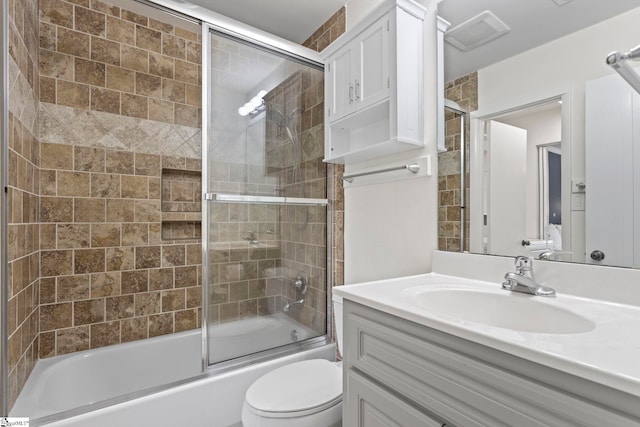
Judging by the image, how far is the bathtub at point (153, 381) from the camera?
56.9 inches

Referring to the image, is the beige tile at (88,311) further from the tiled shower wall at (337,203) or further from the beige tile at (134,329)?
the tiled shower wall at (337,203)

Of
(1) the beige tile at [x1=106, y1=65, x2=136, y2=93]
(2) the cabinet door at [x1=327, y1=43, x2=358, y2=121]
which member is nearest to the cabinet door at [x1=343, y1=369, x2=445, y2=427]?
(2) the cabinet door at [x1=327, y1=43, x2=358, y2=121]

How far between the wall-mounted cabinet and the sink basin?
2.32 feet

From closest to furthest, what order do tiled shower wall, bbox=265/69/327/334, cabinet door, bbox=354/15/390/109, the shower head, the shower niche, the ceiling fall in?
the shower head
the ceiling
cabinet door, bbox=354/15/390/109
tiled shower wall, bbox=265/69/327/334
the shower niche

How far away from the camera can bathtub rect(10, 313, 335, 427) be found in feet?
4.74

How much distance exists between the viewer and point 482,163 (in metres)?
1.33

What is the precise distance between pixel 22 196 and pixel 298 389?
1.56 m

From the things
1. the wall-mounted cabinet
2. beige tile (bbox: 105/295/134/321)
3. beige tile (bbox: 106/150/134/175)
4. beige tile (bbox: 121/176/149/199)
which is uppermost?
the wall-mounted cabinet

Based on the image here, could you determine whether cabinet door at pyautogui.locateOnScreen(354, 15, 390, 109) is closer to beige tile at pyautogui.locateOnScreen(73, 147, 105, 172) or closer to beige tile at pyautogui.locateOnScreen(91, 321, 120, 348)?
beige tile at pyautogui.locateOnScreen(73, 147, 105, 172)

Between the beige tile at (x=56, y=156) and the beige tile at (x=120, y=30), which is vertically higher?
the beige tile at (x=120, y=30)

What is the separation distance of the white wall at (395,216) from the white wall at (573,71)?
0.40 metres

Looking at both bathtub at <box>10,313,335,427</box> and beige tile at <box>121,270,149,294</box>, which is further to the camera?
beige tile at <box>121,270,149,294</box>

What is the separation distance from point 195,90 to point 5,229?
156cm

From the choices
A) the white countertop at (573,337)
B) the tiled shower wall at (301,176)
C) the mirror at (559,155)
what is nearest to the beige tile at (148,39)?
the tiled shower wall at (301,176)
